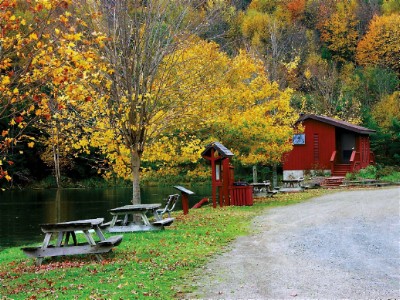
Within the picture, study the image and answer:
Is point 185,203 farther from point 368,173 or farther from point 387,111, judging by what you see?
point 387,111

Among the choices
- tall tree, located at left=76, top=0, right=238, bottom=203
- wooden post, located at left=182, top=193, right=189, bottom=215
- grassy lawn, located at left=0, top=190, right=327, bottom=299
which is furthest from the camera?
wooden post, located at left=182, top=193, right=189, bottom=215

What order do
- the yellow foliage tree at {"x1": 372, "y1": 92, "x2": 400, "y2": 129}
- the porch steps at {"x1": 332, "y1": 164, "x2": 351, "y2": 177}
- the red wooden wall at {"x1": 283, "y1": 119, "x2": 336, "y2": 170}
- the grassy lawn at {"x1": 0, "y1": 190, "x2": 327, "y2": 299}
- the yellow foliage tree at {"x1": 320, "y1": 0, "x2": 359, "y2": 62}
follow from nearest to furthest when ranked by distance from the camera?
the grassy lawn at {"x1": 0, "y1": 190, "x2": 327, "y2": 299} → the porch steps at {"x1": 332, "y1": 164, "x2": 351, "y2": 177} → the red wooden wall at {"x1": 283, "y1": 119, "x2": 336, "y2": 170} → the yellow foliage tree at {"x1": 372, "y1": 92, "x2": 400, "y2": 129} → the yellow foliage tree at {"x1": 320, "y1": 0, "x2": 359, "y2": 62}

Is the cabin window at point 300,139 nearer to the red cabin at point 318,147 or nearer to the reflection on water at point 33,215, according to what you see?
the red cabin at point 318,147

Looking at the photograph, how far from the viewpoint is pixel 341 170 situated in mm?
38375

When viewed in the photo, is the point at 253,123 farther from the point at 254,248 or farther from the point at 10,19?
the point at 10,19

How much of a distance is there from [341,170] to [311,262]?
97.5 feet

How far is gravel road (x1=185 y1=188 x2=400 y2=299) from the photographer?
7.73m

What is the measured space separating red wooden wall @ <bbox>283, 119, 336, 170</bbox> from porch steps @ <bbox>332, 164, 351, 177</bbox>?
3.38ft

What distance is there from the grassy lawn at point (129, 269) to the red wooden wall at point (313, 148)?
25.7 meters

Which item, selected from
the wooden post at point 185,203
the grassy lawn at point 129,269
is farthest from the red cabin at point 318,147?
the grassy lawn at point 129,269

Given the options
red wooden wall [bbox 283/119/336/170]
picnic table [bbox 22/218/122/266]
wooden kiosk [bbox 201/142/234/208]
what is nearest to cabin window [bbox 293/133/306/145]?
red wooden wall [bbox 283/119/336/170]

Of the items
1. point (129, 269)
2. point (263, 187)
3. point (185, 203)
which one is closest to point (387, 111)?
point (263, 187)

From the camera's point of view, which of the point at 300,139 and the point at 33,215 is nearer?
the point at 33,215

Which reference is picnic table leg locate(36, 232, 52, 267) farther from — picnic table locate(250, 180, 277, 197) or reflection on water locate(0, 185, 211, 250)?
picnic table locate(250, 180, 277, 197)
